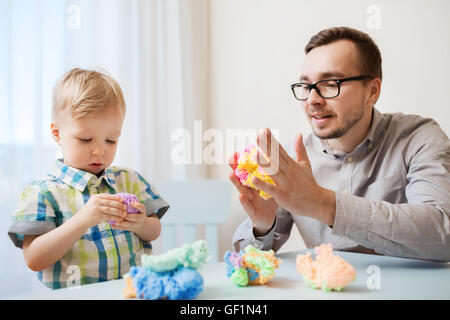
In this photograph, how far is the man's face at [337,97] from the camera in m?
1.30

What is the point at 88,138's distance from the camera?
3.22ft

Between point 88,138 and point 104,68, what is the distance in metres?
1.04

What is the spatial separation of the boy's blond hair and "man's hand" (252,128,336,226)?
42 centimetres

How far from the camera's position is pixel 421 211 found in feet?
3.19

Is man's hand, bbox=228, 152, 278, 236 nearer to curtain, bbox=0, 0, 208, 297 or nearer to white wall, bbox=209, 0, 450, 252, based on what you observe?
curtain, bbox=0, 0, 208, 297

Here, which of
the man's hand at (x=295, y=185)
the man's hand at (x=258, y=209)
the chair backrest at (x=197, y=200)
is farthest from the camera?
the chair backrest at (x=197, y=200)

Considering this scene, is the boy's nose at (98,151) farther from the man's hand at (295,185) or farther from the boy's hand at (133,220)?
the man's hand at (295,185)

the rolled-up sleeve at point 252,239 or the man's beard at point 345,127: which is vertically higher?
the man's beard at point 345,127

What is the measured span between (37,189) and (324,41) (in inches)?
38.1

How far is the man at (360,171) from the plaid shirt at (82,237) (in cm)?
32

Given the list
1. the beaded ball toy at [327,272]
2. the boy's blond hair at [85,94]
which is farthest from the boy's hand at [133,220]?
the beaded ball toy at [327,272]

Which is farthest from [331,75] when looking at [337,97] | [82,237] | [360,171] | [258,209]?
[82,237]

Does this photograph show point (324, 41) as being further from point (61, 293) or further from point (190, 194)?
point (61, 293)

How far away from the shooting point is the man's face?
1300mm
